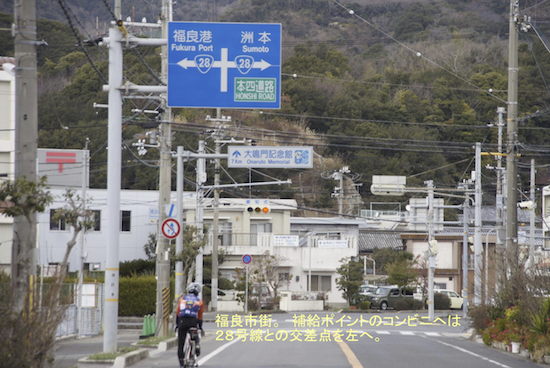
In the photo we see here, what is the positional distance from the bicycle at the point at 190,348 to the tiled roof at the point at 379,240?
45651mm

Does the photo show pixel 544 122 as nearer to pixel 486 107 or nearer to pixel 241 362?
pixel 486 107

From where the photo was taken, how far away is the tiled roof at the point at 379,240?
5675 centimetres

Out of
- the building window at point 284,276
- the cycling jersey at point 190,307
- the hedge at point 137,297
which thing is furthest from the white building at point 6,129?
the building window at point 284,276

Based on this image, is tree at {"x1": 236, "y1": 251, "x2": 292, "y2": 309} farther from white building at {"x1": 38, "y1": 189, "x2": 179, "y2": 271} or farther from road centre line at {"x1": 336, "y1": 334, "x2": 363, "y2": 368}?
road centre line at {"x1": 336, "y1": 334, "x2": 363, "y2": 368}

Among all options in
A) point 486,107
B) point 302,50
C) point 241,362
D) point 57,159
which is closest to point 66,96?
point 57,159

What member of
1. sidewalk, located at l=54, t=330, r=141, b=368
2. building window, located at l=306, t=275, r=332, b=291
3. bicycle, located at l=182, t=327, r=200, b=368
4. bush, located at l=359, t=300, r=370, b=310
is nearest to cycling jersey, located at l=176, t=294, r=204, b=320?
bicycle, located at l=182, t=327, r=200, b=368

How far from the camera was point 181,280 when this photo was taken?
22156 mm

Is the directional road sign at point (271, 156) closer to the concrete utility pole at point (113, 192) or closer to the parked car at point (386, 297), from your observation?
the concrete utility pole at point (113, 192)

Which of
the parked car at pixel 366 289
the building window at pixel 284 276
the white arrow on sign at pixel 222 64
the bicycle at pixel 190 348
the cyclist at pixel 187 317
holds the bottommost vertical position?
the parked car at pixel 366 289

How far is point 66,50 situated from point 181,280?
34015 millimetres

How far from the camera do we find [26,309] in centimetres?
853

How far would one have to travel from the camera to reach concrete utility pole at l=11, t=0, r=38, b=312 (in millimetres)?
9094

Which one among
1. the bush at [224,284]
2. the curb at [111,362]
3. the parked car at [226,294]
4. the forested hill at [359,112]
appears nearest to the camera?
the curb at [111,362]

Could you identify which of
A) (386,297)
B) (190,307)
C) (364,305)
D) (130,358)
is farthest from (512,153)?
(386,297)
